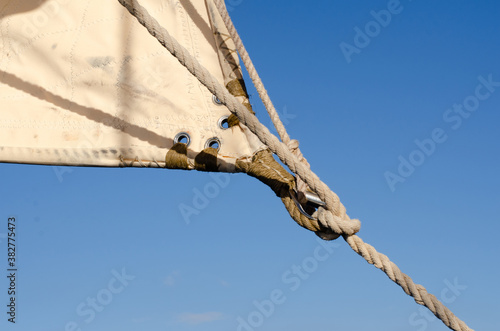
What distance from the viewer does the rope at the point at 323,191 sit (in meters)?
3.30

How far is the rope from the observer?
3.30 metres

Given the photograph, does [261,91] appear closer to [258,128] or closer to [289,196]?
[258,128]

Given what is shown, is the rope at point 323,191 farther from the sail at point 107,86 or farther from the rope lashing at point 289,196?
the sail at point 107,86

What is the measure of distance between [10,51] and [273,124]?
1825 millimetres

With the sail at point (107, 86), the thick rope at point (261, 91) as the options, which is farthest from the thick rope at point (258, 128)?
the sail at point (107, 86)

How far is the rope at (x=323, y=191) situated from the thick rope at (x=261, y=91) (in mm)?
176

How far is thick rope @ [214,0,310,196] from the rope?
0.18 m

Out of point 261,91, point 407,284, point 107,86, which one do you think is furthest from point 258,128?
point 107,86

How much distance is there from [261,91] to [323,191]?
835mm

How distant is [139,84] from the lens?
437 centimetres

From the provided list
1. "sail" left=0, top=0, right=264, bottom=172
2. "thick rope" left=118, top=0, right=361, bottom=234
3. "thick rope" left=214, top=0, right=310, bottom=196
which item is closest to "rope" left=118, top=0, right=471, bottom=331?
"thick rope" left=118, top=0, right=361, bottom=234

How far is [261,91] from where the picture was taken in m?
4.01

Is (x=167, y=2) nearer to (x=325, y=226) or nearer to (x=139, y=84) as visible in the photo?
(x=139, y=84)

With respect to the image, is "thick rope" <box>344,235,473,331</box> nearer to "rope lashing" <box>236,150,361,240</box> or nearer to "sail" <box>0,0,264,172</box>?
"rope lashing" <box>236,150,361,240</box>
